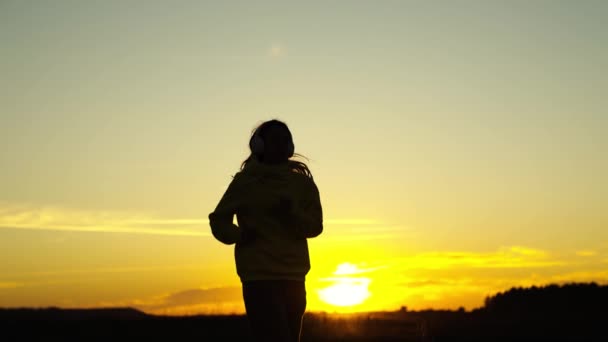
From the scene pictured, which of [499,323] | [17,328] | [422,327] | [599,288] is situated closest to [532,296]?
[599,288]

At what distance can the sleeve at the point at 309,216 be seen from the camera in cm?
575

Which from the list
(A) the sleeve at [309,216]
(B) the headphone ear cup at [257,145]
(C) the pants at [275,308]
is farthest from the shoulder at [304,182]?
(C) the pants at [275,308]

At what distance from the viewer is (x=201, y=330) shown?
14812mm

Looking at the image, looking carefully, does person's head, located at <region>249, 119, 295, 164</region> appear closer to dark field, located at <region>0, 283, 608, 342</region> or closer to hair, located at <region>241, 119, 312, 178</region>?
hair, located at <region>241, 119, 312, 178</region>

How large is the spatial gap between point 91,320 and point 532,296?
9.68 meters

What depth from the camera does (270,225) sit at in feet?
19.0

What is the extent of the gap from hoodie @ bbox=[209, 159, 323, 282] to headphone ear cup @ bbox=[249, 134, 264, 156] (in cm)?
8

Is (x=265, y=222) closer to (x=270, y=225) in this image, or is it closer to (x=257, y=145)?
(x=270, y=225)

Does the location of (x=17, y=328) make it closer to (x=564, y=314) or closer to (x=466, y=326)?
(x=466, y=326)

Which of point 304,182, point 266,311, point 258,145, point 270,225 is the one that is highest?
point 258,145

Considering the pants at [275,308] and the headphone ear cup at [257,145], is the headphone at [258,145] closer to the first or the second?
the headphone ear cup at [257,145]

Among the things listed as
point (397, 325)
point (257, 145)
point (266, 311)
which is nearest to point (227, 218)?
point (257, 145)

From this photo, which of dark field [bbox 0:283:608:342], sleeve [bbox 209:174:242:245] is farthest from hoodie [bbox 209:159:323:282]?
dark field [bbox 0:283:608:342]

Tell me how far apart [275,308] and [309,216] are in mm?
687
